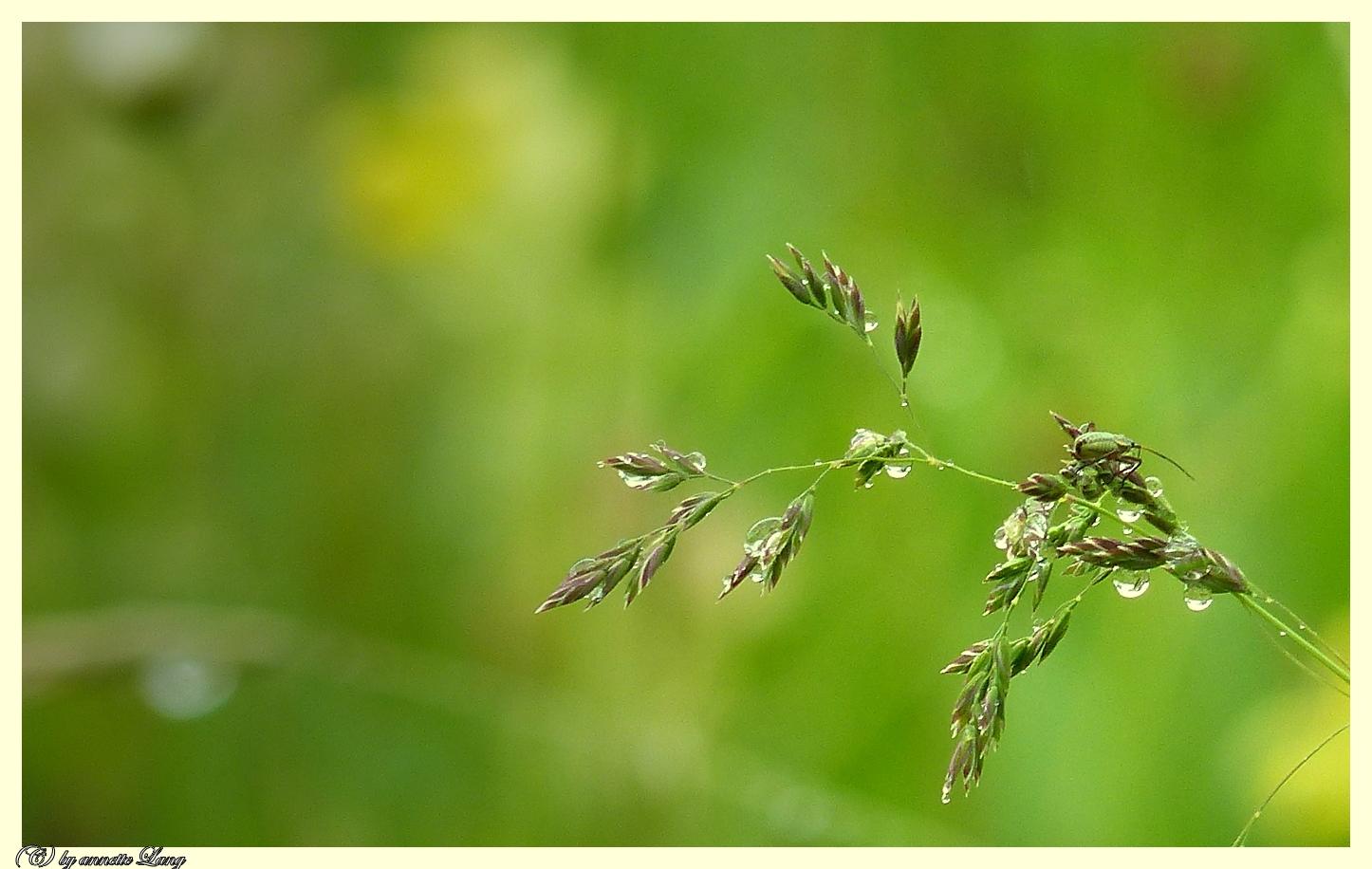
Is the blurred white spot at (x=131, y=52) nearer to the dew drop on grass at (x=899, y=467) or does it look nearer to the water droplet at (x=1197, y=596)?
the dew drop on grass at (x=899, y=467)

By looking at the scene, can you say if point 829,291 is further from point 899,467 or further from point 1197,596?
point 1197,596

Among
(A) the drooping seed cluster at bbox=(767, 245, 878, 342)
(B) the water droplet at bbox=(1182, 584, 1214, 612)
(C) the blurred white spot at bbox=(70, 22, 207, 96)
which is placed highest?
(C) the blurred white spot at bbox=(70, 22, 207, 96)

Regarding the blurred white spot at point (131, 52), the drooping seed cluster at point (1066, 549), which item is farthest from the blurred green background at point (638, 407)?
the drooping seed cluster at point (1066, 549)

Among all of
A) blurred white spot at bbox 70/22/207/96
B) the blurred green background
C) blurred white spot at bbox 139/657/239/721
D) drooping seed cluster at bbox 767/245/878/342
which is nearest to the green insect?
drooping seed cluster at bbox 767/245/878/342

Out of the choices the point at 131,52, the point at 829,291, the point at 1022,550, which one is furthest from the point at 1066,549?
the point at 131,52

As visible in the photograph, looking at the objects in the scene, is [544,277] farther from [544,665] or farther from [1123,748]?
[1123,748]

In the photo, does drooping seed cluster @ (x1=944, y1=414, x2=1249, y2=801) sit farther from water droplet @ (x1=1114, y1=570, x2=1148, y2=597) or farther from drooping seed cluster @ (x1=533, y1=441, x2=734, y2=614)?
drooping seed cluster @ (x1=533, y1=441, x2=734, y2=614)
